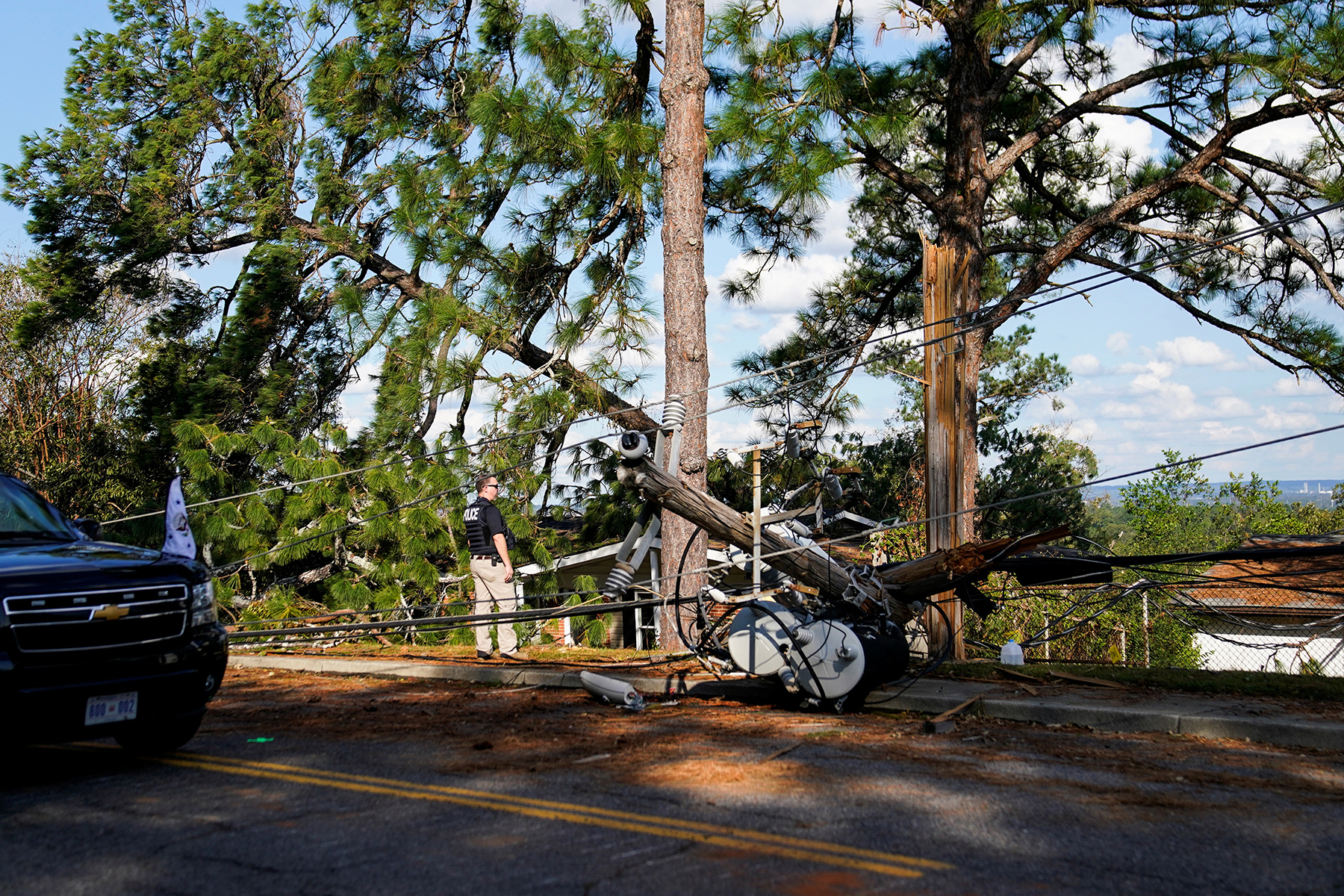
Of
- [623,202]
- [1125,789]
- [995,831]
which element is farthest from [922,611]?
[623,202]

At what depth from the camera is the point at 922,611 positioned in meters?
9.84

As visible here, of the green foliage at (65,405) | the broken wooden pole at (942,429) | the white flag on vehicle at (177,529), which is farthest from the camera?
the green foliage at (65,405)

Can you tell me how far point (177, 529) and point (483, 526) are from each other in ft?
14.3

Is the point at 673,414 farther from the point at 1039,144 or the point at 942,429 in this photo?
the point at 1039,144

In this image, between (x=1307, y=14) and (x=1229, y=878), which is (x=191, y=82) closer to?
(x=1307, y=14)

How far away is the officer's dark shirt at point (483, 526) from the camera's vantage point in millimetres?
11266

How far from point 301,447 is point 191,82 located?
7527mm

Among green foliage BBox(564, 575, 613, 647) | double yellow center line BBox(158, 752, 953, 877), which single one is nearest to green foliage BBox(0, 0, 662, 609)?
green foliage BBox(564, 575, 613, 647)

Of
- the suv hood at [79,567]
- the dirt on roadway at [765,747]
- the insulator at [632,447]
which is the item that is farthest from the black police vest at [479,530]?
the suv hood at [79,567]

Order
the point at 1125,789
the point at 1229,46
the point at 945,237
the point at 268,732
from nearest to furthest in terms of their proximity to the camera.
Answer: the point at 1125,789, the point at 268,732, the point at 1229,46, the point at 945,237

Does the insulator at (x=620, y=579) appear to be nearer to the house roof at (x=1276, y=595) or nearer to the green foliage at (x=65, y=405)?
the house roof at (x=1276, y=595)

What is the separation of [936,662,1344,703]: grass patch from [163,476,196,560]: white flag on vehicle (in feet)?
19.8

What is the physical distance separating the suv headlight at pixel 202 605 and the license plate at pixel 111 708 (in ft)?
1.81

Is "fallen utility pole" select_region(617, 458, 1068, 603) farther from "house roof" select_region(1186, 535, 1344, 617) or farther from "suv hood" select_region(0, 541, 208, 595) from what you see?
"house roof" select_region(1186, 535, 1344, 617)
